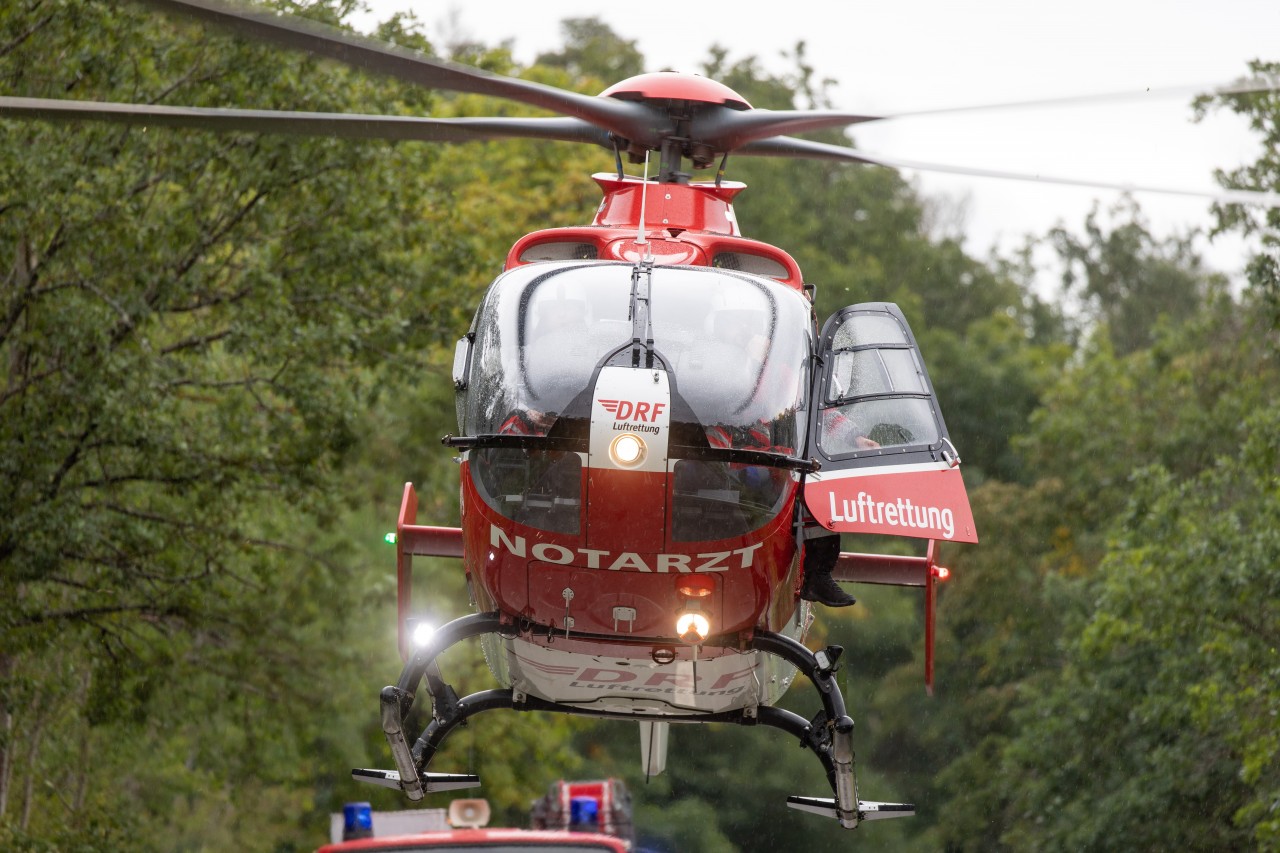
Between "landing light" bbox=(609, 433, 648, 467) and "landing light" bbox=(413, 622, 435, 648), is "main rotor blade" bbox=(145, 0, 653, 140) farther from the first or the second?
"landing light" bbox=(413, 622, 435, 648)

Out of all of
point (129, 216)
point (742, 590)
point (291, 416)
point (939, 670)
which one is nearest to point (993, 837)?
point (939, 670)

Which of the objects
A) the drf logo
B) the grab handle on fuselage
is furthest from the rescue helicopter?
the grab handle on fuselage

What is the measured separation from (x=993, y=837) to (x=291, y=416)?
1929 cm

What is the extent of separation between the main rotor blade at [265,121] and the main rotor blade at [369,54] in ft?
0.93

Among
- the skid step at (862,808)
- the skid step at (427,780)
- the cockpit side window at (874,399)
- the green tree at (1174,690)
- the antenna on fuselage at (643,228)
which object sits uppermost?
the green tree at (1174,690)

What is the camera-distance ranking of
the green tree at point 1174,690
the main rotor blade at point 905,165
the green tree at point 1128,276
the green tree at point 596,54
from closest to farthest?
the main rotor blade at point 905,165 → the green tree at point 1174,690 → the green tree at point 596,54 → the green tree at point 1128,276

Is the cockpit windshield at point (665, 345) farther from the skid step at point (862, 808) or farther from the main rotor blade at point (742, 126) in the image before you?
the skid step at point (862, 808)

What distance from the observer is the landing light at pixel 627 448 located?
7746mm

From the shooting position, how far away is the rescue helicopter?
7910 mm

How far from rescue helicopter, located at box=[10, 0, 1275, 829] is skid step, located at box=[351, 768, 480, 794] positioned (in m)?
0.03

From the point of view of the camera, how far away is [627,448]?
7.76 meters

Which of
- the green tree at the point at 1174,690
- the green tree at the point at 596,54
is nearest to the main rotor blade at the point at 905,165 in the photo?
the green tree at the point at 1174,690

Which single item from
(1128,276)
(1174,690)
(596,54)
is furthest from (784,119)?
(1128,276)

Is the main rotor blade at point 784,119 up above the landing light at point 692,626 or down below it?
above
